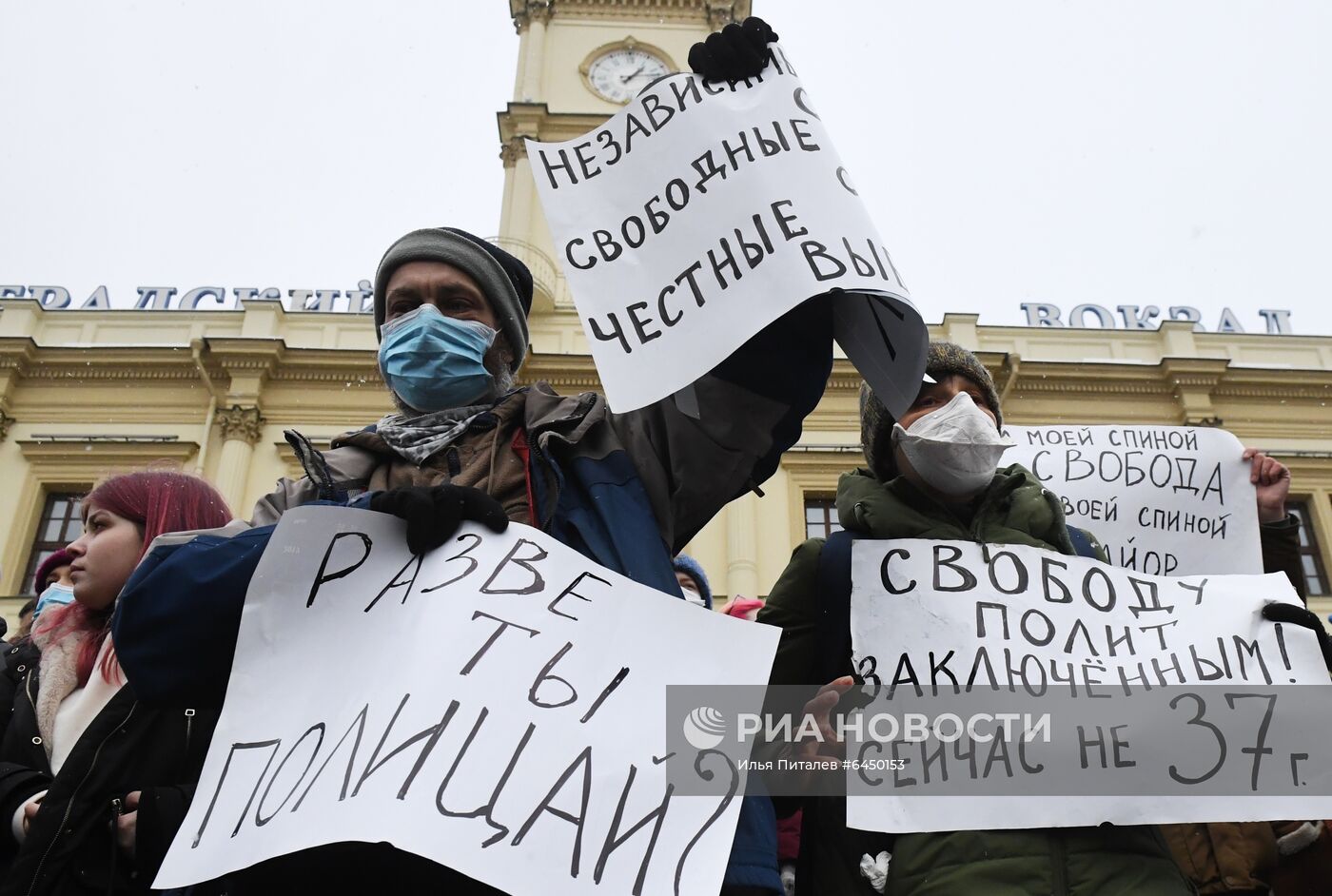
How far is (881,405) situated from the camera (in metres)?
2.57

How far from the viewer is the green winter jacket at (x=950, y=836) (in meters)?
1.81

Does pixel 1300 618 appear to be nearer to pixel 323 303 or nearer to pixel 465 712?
pixel 465 712

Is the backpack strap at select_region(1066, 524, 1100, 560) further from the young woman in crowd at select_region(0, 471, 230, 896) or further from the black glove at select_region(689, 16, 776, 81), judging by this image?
the young woman in crowd at select_region(0, 471, 230, 896)

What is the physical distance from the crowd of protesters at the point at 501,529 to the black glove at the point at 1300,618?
1 cm

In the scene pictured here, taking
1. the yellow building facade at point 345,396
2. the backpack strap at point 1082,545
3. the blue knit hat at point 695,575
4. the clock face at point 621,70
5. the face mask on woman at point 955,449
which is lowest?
the backpack strap at point 1082,545

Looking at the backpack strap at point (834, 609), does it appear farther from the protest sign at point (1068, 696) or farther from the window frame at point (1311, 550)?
the window frame at point (1311, 550)

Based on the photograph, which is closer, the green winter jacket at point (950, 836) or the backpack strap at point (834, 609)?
the green winter jacket at point (950, 836)

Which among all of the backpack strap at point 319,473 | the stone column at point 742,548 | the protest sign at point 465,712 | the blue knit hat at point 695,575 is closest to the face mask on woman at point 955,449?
the protest sign at point 465,712

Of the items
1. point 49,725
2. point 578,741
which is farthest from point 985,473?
point 49,725

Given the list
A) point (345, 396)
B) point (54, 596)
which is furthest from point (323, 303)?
point (54, 596)

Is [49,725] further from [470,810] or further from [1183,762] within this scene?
[1183,762]

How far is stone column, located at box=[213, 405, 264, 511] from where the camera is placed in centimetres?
1508

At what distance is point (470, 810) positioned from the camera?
133 centimetres

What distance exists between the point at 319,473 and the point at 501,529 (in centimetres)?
47
